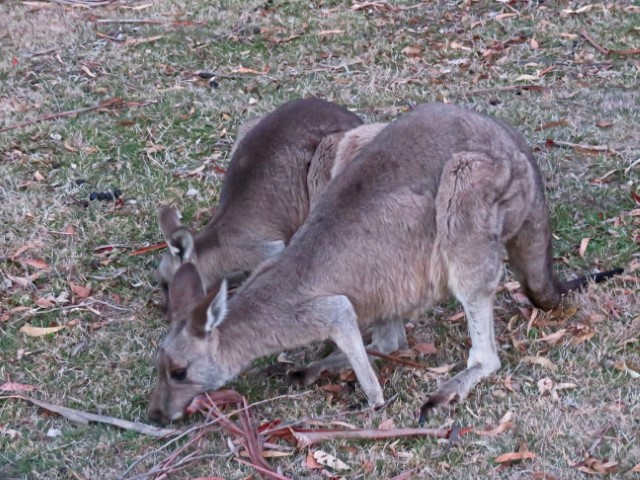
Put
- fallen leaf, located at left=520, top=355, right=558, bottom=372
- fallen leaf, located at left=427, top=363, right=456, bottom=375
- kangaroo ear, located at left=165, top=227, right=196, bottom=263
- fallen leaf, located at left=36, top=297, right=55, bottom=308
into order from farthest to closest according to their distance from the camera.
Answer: fallen leaf, located at left=36, top=297, right=55, bottom=308 → kangaroo ear, located at left=165, top=227, right=196, bottom=263 → fallen leaf, located at left=427, top=363, right=456, bottom=375 → fallen leaf, located at left=520, top=355, right=558, bottom=372

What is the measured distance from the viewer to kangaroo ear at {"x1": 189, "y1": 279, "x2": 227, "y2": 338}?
13.2ft

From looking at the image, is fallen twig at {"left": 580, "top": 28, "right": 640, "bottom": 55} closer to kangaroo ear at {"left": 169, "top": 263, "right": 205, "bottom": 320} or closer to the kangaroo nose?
kangaroo ear at {"left": 169, "top": 263, "right": 205, "bottom": 320}

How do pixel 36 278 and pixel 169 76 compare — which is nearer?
pixel 36 278

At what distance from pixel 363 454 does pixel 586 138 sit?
10.9ft

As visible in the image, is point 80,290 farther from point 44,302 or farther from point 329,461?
point 329,461

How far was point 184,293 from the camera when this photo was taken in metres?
4.22

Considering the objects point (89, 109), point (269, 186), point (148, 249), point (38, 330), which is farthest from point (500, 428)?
point (89, 109)

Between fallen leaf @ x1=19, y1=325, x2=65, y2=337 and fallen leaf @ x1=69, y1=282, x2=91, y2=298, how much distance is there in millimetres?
313

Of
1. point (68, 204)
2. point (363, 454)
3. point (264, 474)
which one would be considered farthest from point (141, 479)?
point (68, 204)

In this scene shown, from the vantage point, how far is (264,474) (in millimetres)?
3771

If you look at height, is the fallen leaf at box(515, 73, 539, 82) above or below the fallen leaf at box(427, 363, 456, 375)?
above

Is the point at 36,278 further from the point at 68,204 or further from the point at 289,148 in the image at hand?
the point at 289,148

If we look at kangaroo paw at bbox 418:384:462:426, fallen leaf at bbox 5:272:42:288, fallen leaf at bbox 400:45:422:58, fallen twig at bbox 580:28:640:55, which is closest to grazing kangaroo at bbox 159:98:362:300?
fallen leaf at bbox 5:272:42:288

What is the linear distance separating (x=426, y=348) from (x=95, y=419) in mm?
1548
